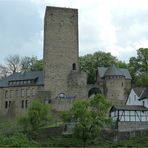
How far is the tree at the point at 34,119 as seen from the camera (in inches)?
2411

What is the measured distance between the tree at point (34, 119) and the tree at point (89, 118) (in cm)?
389

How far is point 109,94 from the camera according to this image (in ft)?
257

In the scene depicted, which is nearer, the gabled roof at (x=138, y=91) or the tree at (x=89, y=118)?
the tree at (x=89, y=118)

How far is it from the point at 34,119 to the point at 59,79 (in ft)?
61.3

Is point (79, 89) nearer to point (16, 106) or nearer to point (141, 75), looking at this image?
point (16, 106)

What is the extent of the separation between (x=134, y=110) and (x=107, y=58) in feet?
117

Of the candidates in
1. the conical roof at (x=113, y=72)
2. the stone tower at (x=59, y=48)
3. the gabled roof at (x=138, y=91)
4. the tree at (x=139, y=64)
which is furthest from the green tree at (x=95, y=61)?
the gabled roof at (x=138, y=91)

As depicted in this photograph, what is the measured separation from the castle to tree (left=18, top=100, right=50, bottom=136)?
547 inches

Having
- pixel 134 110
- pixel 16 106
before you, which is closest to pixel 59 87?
pixel 16 106

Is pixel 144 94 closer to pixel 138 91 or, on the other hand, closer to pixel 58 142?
pixel 138 91

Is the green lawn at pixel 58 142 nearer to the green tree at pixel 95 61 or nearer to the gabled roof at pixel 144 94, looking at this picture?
the gabled roof at pixel 144 94

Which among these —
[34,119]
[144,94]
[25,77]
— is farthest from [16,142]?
[25,77]

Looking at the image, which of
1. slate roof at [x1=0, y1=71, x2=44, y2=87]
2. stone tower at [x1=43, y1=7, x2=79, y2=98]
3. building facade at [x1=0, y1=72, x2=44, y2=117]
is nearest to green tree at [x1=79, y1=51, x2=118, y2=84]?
slate roof at [x1=0, y1=71, x2=44, y2=87]

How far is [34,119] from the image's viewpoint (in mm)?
61312
